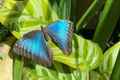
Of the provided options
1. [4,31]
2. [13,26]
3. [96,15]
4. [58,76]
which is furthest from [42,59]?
[96,15]

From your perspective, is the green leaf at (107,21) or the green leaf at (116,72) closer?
the green leaf at (116,72)

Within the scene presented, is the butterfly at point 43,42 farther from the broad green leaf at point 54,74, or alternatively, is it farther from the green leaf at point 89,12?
the green leaf at point 89,12

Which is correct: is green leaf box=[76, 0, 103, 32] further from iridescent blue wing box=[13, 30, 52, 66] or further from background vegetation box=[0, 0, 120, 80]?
iridescent blue wing box=[13, 30, 52, 66]

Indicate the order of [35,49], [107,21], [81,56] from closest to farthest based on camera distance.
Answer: [35,49]
[81,56]
[107,21]

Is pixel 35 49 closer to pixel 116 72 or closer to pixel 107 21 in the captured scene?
pixel 116 72

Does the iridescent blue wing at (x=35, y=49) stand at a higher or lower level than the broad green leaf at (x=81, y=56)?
higher

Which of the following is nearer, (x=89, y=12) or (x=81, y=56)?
(x=81, y=56)

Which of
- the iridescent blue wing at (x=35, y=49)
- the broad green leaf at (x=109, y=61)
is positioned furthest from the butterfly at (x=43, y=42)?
the broad green leaf at (x=109, y=61)

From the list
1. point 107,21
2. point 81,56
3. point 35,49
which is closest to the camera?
point 35,49

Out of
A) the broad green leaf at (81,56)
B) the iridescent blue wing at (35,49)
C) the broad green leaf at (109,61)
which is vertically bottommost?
the broad green leaf at (109,61)

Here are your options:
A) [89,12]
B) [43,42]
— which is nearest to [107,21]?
[89,12]
